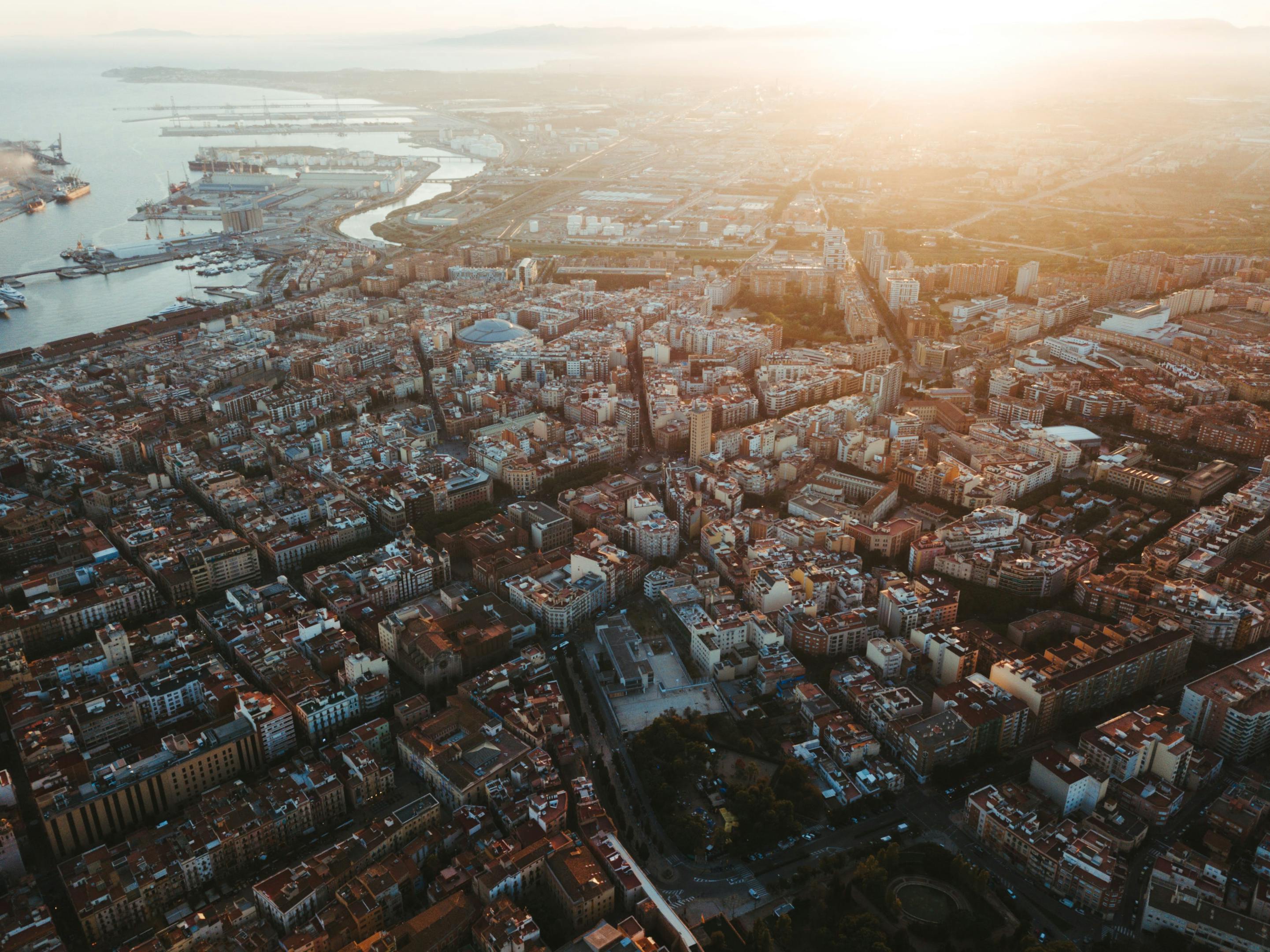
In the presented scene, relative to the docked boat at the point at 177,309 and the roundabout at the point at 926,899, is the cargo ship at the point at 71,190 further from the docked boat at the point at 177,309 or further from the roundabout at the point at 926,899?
the roundabout at the point at 926,899

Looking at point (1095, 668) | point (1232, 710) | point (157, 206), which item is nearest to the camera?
point (1232, 710)

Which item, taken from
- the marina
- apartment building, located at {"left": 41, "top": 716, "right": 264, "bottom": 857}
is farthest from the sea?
apartment building, located at {"left": 41, "top": 716, "right": 264, "bottom": 857}

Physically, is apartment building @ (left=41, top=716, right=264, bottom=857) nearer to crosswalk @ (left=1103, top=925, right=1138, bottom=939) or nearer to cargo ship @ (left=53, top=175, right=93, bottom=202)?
crosswalk @ (left=1103, top=925, right=1138, bottom=939)

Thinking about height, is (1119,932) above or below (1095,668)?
below

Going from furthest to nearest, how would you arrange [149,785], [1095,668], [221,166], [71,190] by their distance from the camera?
[221,166], [71,190], [1095,668], [149,785]

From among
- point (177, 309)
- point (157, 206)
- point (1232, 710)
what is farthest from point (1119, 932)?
point (157, 206)

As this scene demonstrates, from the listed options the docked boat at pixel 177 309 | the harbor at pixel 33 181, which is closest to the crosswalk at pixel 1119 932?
the docked boat at pixel 177 309

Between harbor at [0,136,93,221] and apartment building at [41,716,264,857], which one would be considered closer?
apartment building at [41,716,264,857]

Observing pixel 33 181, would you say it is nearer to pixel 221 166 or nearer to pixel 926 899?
pixel 221 166

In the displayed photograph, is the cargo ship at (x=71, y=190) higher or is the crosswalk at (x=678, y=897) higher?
the cargo ship at (x=71, y=190)
